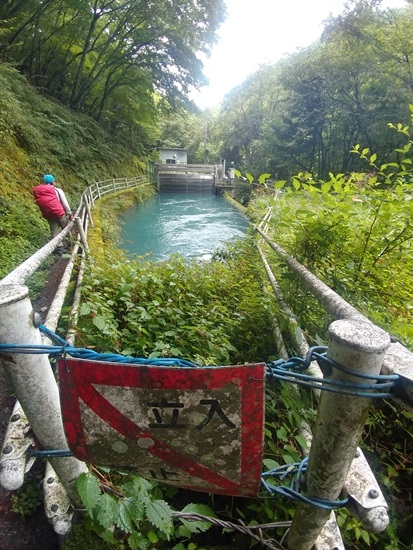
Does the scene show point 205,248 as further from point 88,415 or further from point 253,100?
point 253,100

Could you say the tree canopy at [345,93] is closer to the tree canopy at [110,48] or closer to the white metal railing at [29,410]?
the tree canopy at [110,48]

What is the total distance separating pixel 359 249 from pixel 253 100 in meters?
37.5

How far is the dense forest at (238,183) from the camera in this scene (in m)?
1.64

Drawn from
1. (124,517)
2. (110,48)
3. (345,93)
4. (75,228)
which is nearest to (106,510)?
(124,517)

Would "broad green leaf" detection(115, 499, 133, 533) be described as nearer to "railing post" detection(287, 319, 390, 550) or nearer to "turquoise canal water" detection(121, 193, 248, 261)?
"railing post" detection(287, 319, 390, 550)

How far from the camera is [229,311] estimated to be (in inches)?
131

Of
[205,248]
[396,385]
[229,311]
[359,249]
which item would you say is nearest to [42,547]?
[396,385]

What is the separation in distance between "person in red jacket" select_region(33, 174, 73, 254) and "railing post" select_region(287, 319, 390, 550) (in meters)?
5.75

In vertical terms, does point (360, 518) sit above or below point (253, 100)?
below

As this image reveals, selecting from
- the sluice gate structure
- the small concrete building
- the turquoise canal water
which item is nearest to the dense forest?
the turquoise canal water

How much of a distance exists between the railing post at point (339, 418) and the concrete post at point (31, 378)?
890mm

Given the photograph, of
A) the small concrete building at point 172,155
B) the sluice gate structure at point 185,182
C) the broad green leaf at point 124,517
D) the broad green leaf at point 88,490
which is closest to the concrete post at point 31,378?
the broad green leaf at point 88,490

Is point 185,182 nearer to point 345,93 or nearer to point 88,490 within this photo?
point 345,93

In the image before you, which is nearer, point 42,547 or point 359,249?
point 42,547
